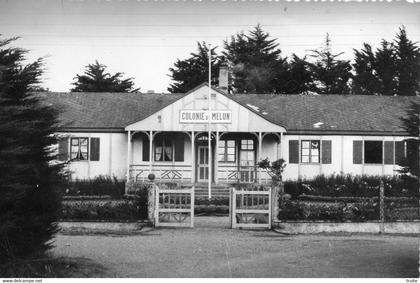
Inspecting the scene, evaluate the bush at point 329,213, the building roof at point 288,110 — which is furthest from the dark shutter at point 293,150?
the bush at point 329,213

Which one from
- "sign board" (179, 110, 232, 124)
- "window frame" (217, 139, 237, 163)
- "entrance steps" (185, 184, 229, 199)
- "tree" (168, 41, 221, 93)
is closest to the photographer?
A: "entrance steps" (185, 184, 229, 199)

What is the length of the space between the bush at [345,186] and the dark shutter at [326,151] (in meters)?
0.86

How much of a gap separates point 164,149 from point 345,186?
30.5 feet

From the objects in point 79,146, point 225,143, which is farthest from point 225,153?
→ point 79,146

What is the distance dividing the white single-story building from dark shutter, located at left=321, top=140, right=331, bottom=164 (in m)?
0.05

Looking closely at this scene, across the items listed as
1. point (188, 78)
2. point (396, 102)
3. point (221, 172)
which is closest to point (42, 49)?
point (221, 172)

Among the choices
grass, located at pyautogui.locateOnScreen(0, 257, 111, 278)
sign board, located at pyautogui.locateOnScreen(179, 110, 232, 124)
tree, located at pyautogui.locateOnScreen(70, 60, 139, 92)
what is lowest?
grass, located at pyautogui.locateOnScreen(0, 257, 111, 278)

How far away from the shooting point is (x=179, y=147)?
31.7 meters

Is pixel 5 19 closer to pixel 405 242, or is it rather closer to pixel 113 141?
pixel 405 242

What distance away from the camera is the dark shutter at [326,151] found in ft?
103

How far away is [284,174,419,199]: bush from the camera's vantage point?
28.2m

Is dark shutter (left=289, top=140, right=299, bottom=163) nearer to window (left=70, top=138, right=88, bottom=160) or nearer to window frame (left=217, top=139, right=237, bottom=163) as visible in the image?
window frame (left=217, top=139, right=237, bottom=163)

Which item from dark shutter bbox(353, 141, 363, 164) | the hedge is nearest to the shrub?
the hedge

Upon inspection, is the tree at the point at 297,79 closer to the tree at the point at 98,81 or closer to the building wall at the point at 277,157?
the tree at the point at 98,81
